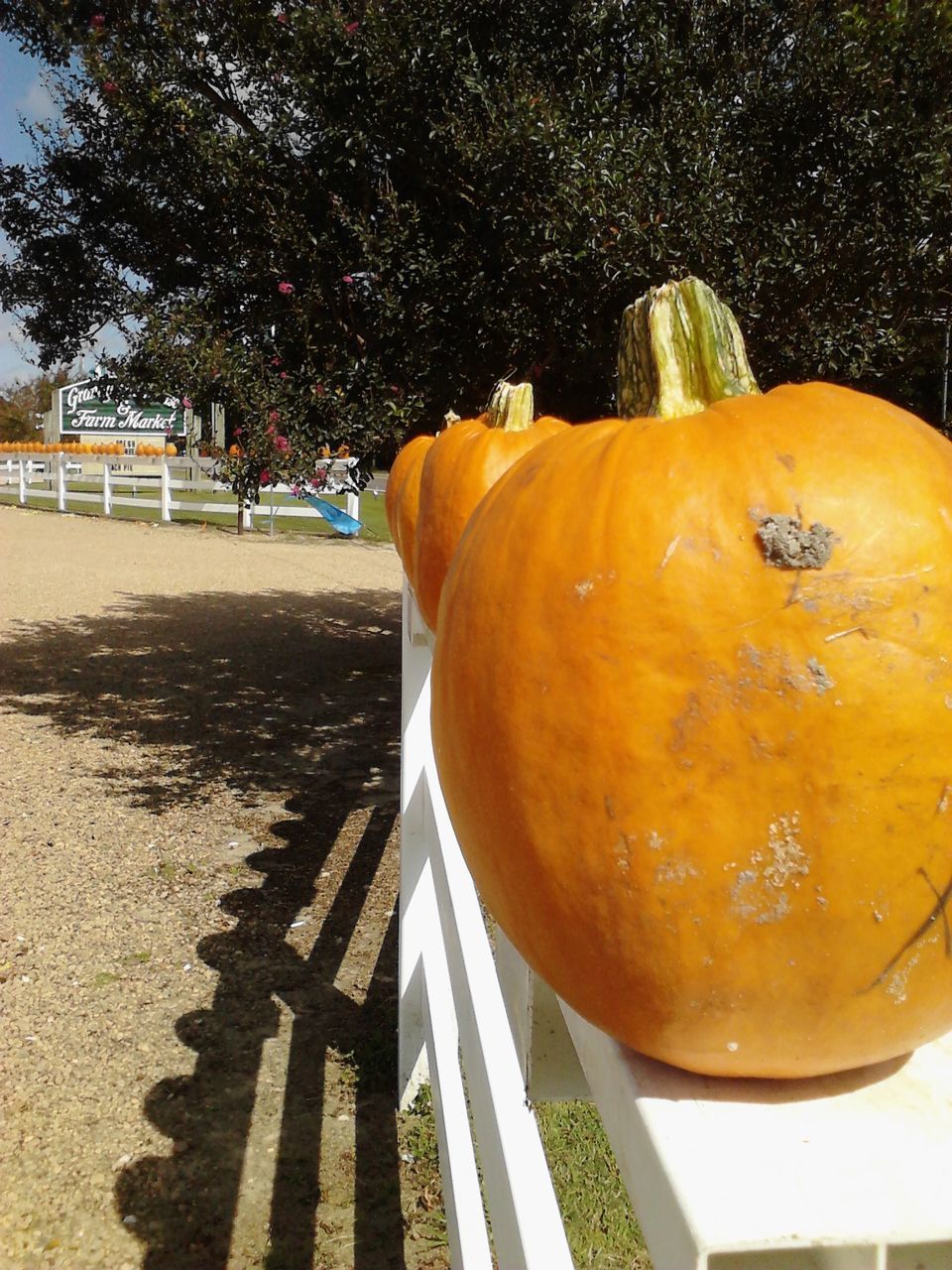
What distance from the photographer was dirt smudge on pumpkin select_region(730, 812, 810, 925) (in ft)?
2.24

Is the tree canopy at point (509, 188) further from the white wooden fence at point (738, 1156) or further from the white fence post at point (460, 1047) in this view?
the white wooden fence at point (738, 1156)

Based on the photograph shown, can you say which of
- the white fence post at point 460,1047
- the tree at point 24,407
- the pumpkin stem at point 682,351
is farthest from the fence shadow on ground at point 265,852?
the tree at point 24,407

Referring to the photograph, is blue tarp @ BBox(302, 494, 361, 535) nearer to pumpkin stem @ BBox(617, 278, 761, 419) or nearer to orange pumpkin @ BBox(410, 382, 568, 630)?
orange pumpkin @ BBox(410, 382, 568, 630)

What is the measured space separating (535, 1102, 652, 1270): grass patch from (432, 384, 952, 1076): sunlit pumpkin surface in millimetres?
1982

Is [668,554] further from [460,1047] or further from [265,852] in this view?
[265,852]

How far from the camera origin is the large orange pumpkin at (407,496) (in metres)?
2.82

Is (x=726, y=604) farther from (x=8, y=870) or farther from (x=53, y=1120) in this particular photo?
(x=8, y=870)

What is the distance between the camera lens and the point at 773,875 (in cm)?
69

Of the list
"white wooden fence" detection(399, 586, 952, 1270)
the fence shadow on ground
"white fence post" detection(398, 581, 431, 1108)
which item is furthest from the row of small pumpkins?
"white wooden fence" detection(399, 586, 952, 1270)

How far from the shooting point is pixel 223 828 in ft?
18.0

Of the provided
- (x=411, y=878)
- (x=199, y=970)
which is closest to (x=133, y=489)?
(x=199, y=970)

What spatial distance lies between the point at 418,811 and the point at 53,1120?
1.39 meters

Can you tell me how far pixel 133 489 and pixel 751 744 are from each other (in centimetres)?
3676

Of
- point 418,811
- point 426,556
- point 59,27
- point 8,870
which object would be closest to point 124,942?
point 8,870
